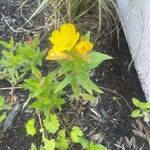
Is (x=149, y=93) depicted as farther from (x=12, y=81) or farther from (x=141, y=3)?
(x=12, y=81)

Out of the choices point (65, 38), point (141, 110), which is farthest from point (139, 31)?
point (65, 38)

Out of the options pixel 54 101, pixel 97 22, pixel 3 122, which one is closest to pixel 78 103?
pixel 54 101

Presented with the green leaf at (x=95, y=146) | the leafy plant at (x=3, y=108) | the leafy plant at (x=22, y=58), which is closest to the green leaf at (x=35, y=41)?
the leafy plant at (x=22, y=58)

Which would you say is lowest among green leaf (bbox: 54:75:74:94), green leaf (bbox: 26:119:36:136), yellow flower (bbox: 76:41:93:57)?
green leaf (bbox: 26:119:36:136)

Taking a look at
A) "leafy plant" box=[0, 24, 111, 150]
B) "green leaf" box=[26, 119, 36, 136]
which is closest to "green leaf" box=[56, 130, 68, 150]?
"leafy plant" box=[0, 24, 111, 150]

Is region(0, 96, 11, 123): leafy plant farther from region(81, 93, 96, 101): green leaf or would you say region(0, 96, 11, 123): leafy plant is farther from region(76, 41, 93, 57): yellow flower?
region(76, 41, 93, 57): yellow flower

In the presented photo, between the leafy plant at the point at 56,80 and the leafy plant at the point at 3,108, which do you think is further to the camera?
the leafy plant at the point at 3,108

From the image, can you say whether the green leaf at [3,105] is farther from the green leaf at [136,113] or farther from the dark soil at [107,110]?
the green leaf at [136,113]
